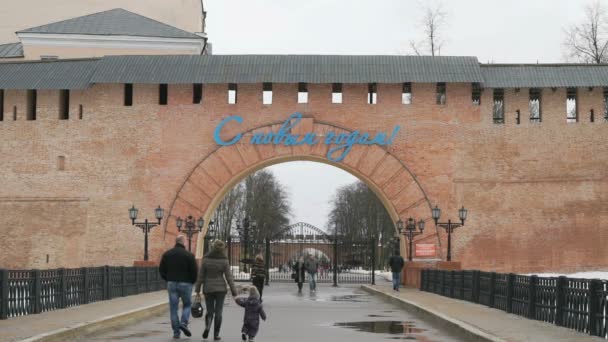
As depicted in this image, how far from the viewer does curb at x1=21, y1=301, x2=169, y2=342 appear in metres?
11.8

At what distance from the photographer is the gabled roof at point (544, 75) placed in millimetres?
32688

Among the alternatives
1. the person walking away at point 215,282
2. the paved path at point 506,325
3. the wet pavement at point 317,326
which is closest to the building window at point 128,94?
the wet pavement at point 317,326

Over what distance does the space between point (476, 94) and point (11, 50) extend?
21.3 meters

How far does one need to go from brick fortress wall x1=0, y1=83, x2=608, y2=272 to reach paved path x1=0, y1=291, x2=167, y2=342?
46.0ft

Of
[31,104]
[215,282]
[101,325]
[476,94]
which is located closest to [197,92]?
[31,104]

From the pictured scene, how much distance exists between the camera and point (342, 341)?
1238cm

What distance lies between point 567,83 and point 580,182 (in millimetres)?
3383

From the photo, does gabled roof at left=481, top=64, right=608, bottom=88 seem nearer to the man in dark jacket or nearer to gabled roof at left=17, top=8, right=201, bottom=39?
gabled roof at left=17, top=8, right=201, bottom=39

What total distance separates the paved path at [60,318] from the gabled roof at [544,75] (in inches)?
678

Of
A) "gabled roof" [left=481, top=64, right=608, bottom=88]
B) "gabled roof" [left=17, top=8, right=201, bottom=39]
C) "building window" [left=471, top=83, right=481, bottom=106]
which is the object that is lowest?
"building window" [left=471, top=83, right=481, bottom=106]

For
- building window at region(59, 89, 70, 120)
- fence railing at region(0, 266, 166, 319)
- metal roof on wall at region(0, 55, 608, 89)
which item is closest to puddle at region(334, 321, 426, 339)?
fence railing at region(0, 266, 166, 319)

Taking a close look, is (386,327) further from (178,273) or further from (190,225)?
(190,225)

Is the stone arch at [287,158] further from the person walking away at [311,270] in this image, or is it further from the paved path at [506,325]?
the paved path at [506,325]

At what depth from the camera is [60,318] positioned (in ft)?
47.7
